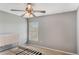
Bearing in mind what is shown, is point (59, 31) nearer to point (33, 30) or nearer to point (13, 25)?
point (33, 30)

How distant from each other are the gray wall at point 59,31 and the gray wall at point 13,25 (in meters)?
0.97

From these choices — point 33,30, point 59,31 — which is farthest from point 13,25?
point 59,31

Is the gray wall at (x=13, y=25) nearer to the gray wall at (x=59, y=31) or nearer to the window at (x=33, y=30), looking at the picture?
the window at (x=33, y=30)

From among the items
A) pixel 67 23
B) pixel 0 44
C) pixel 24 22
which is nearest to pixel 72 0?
pixel 67 23

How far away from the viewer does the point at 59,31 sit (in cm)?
303

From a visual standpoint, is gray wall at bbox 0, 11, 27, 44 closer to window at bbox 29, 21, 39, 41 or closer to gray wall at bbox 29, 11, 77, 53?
window at bbox 29, 21, 39, 41

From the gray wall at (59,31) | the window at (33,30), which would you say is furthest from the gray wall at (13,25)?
the gray wall at (59,31)

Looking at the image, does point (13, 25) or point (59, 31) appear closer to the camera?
point (59, 31)

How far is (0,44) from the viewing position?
2.60m

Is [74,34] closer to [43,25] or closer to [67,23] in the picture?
[67,23]

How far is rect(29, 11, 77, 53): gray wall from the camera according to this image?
2.77 m

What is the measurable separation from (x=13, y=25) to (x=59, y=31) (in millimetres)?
2159

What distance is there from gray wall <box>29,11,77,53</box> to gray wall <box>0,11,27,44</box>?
3.20 ft

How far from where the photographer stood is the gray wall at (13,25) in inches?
115
